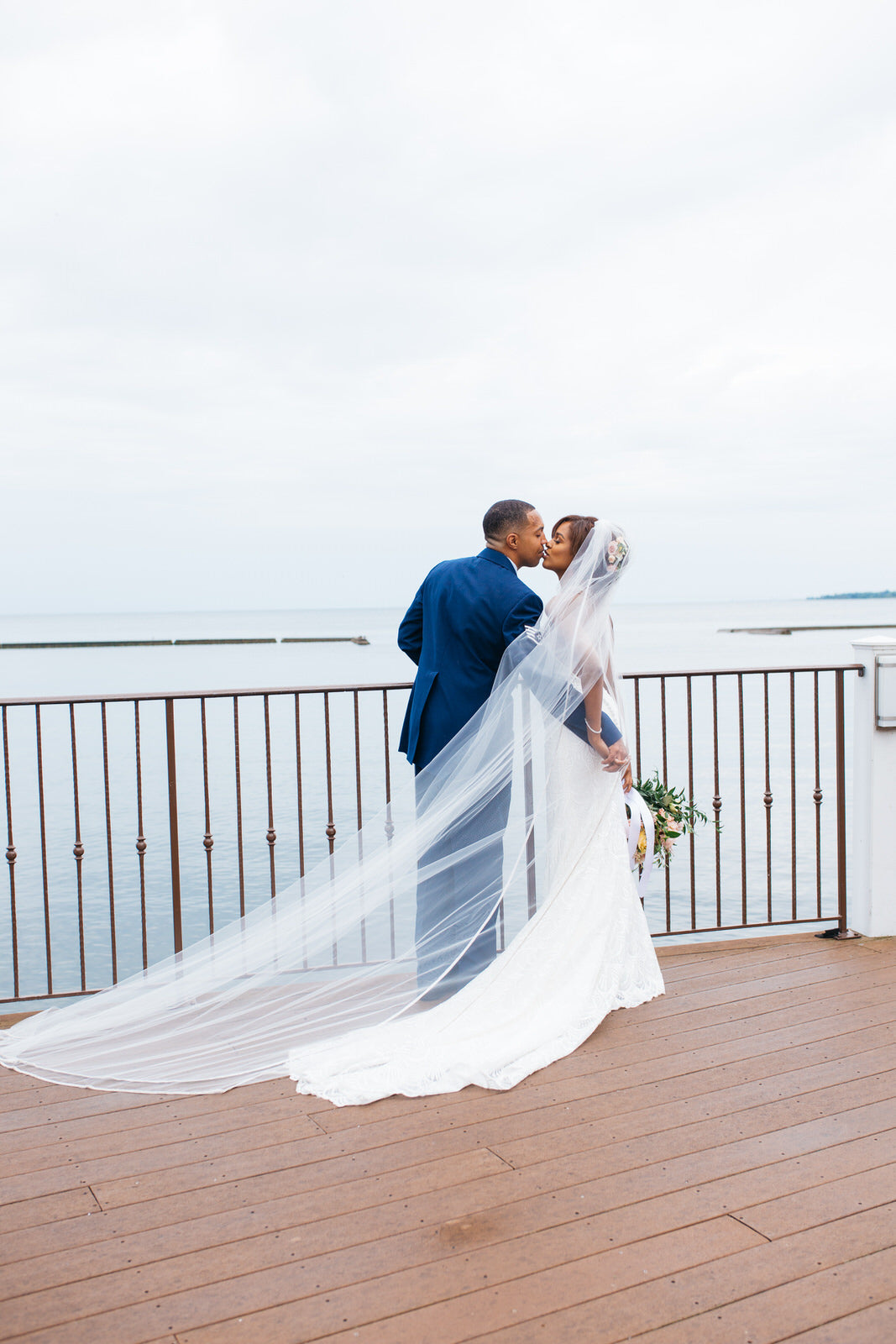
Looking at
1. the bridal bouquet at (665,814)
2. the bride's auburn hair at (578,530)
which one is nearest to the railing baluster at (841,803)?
the bridal bouquet at (665,814)

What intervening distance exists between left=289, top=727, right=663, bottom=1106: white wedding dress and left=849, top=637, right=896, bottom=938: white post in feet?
3.77

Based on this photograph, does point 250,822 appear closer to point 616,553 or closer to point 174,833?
point 174,833

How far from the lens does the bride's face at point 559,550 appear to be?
2.96 meters

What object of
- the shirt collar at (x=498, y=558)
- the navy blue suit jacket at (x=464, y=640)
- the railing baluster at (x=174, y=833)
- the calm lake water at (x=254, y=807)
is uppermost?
the shirt collar at (x=498, y=558)

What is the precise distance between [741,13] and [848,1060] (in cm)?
552

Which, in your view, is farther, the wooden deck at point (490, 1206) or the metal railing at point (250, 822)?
the metal railing at point (250, 822)

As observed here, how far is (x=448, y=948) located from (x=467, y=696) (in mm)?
766

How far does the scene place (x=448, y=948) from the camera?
2.68m

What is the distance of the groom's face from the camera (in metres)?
2.88

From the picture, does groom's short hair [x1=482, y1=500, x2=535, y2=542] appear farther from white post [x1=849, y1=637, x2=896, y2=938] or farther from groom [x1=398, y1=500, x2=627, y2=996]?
white post [x1=849, y1=637, x2=896, y2=938]

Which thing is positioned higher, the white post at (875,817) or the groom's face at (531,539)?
the groom's face at (531,539)

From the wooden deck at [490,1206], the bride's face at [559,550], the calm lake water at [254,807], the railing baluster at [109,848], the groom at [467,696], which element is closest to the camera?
the wooden deck at [490,1206]

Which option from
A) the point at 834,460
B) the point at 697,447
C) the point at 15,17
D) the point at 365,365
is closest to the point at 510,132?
the point at 15,17

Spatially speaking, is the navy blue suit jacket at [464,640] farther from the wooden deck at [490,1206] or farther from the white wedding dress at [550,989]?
the wooden deck at [490,1206]
